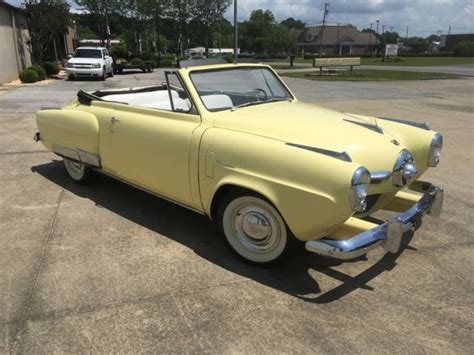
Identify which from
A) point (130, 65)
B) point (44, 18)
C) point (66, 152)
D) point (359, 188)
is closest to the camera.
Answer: point (359, 188)

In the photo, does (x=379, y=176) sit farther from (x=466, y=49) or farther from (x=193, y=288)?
(x=466, y=49)

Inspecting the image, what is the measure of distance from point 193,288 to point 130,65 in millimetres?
28305

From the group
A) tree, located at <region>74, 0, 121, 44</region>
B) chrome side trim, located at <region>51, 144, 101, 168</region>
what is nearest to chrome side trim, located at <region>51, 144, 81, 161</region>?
chrome side trim, located at <region>51, 144, 101, 168</region>

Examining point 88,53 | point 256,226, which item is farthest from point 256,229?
point 88,53

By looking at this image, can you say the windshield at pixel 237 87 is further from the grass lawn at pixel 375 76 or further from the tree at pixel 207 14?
the tree at pixel 207 14

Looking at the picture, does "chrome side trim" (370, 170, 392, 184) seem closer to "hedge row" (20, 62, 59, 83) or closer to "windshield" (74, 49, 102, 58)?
"hedge row" (20, 62, 59, 83)

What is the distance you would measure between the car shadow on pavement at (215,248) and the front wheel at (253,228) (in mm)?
96

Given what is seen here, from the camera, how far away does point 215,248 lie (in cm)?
388

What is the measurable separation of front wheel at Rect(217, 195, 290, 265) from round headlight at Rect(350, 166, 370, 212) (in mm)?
578

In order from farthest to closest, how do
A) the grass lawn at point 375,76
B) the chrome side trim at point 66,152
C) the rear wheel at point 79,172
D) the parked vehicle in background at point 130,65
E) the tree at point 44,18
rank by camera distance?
the parked vehicle in background at point 130,65 → the grass lawn at point 375,76 → the tree at point 44,18 → the rear wheel at point 79,172 → the chrome side trim at point 66,152

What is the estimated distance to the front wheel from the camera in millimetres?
3299

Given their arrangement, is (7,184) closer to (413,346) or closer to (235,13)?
(413,346)

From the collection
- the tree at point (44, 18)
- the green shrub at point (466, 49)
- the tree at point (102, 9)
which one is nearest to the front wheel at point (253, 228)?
the tree at point (44, 18)

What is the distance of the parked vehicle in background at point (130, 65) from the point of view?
28.5 meters
